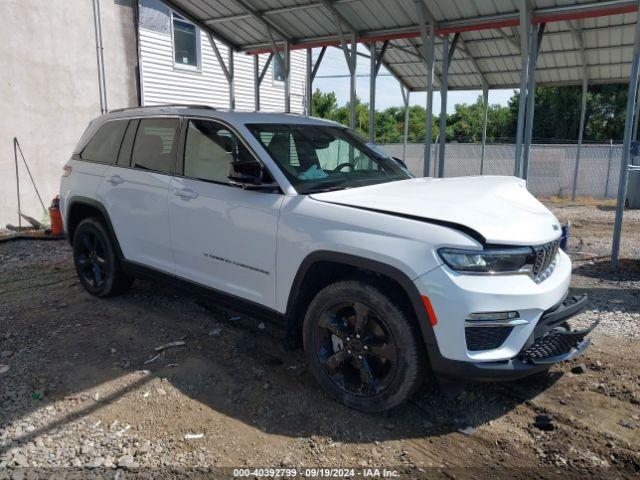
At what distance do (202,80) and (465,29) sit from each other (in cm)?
876

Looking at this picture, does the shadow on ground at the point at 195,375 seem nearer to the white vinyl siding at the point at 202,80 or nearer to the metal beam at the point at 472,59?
the white vinyl siding at the point at 202,80

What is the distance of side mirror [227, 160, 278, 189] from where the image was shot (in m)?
3.57

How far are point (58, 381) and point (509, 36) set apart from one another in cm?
1079

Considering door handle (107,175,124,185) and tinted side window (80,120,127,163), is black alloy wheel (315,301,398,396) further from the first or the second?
tinted side window (80,120,127,163)

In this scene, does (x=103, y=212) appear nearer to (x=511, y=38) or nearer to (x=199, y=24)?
(x=199, y=24)

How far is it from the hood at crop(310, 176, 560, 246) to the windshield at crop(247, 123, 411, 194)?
0.20m

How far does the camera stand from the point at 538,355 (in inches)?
121

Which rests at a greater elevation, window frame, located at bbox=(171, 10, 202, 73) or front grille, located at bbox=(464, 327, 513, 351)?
window frame, located at bbox=(171, 10, 202, 73)

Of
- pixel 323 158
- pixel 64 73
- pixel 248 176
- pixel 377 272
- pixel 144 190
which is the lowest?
pixel 377 272

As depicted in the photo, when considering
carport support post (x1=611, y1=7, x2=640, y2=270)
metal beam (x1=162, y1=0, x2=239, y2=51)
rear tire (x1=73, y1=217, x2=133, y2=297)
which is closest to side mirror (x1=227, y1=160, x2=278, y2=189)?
rear tire (x1=73, y1=217, x2=133, y2=297)

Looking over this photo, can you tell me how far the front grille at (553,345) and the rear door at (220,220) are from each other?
1736 millimetres

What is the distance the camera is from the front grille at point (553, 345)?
3053mm

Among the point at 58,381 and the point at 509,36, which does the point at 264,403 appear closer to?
the point at 58,381

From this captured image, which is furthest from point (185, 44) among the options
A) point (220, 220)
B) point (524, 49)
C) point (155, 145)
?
point (220, 220)
